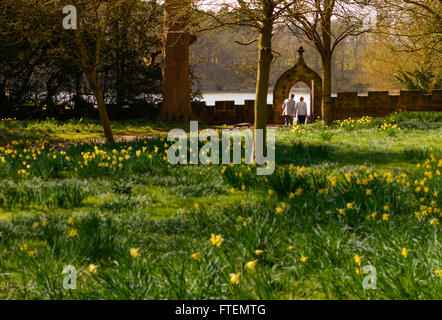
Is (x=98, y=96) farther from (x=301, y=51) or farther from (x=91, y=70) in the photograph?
(x=301, y=51)

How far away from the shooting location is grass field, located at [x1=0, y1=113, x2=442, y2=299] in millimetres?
2902

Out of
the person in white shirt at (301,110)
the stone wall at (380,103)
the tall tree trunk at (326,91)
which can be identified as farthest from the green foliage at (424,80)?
the tall tree trunk at (326,91)

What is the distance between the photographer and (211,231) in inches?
166

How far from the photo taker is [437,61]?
2545 centimetres

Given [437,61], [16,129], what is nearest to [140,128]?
[16,129]

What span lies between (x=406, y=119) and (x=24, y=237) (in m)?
13.8

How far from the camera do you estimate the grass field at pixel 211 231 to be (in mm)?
2902

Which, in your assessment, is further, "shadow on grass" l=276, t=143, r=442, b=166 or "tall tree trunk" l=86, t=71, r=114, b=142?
"tall tree trunk" l=86, t=71, r=114, b=142

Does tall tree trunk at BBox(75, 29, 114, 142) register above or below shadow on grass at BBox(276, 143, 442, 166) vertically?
above

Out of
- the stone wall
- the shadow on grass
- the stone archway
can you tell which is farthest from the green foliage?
the shadow on grass

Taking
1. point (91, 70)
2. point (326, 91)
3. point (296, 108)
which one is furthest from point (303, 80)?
point (91, 70)

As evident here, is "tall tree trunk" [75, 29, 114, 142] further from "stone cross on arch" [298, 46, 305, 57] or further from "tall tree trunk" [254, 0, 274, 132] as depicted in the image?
"stone cross on arch" [298, 46, 305, 57]
